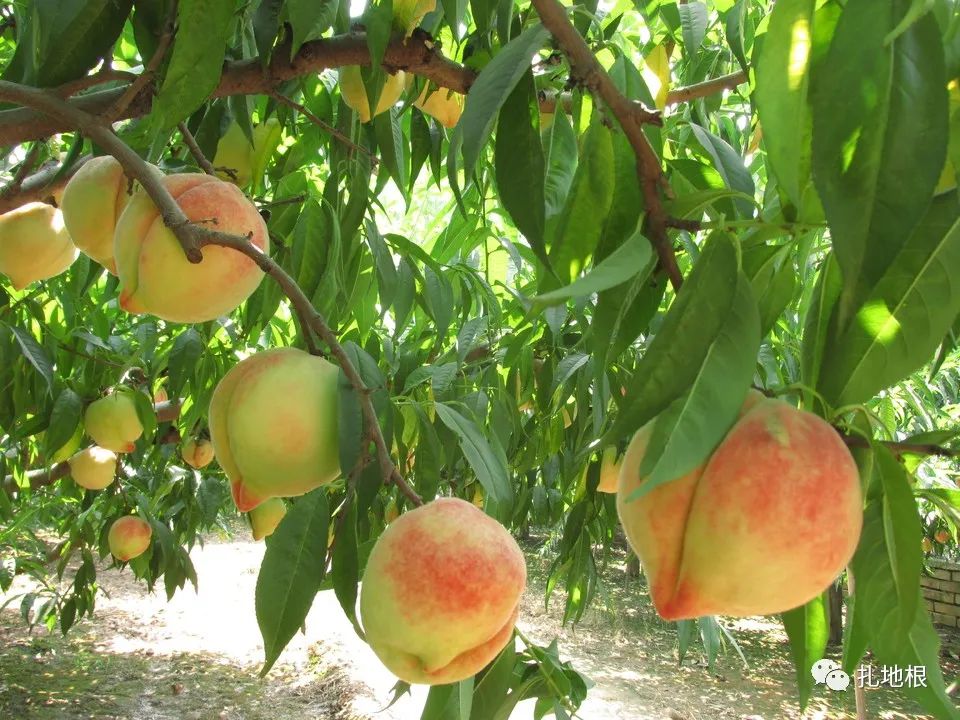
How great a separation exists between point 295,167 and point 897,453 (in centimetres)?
118

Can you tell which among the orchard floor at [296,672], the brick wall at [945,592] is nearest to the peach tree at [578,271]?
the orchard floor at [296,672]

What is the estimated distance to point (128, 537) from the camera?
2.98m

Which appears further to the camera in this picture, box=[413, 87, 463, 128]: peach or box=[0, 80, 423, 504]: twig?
box=[413, 87, 463, 128]: peach

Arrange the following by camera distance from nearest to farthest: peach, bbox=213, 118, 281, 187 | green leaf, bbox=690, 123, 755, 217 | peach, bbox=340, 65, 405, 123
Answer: green leaf, bbox=690, 123, 755, 217 → peach, bbox=340, 65, 405, 123 → peach, bbox=213, 118, 281, 187

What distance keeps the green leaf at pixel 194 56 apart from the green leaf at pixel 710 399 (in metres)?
0.41

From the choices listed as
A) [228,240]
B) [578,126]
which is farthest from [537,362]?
[228,240]

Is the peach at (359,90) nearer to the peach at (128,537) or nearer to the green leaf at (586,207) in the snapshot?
the green leaf at (586,207)

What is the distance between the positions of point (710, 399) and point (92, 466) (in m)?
2.83

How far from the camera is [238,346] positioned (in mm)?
1951

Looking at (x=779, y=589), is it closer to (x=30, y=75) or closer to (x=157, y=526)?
(x=30, y=75)

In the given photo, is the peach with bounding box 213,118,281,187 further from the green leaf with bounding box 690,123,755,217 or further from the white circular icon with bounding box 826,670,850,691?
the white circular icon with bounding box 826,670,850,691

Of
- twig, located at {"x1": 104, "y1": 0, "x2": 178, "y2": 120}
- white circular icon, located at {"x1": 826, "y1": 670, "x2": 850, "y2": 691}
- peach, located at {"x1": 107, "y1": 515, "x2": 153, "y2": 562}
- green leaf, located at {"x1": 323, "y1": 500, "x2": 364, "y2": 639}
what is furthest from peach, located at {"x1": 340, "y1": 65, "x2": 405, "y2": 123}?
white circular icon, located at {"x1": 826, "y1": 670, "x2": 850, "y2": 691}

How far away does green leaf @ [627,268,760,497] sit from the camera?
1.31ft

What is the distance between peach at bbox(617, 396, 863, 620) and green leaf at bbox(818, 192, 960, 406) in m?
0.04
